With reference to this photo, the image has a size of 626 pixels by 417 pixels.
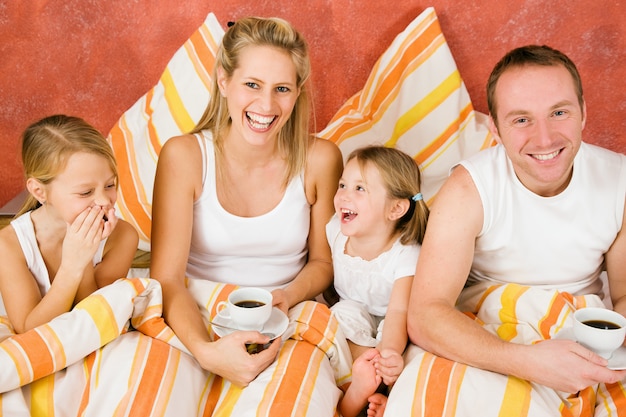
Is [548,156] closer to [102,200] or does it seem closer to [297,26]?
[102,200]

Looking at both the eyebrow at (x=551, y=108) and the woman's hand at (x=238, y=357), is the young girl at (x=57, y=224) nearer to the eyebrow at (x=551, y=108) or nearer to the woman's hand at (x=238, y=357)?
the woman's hand at (x=238, y=357)

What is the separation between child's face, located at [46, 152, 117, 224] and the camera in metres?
1.62

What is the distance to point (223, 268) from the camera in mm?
1911

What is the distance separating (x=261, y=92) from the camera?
1.74m

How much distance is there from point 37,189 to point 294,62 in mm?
682

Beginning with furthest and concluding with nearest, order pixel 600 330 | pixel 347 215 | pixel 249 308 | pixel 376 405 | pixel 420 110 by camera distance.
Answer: pixel 420 110, pixel 347 215, pixel 376 405, pixel 249 308, pixel 600 330

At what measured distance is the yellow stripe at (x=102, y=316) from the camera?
1.54 m

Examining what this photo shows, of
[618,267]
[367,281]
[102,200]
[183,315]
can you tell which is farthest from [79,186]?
[618,267]

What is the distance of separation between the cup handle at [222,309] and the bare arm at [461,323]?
42cm

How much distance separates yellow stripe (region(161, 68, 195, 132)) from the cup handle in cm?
85

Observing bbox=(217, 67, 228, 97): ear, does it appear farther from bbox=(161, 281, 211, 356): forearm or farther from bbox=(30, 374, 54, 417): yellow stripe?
bbox=(30, 374, 54, 417): yellow stripe

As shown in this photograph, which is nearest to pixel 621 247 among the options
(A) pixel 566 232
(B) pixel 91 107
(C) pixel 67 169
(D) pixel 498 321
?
(A) pixel 566 232

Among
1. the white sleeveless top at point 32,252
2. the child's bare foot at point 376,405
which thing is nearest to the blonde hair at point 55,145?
the white sleeveless top at point 32,252

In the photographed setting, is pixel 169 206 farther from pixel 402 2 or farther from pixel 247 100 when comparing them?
pixel 402 2
